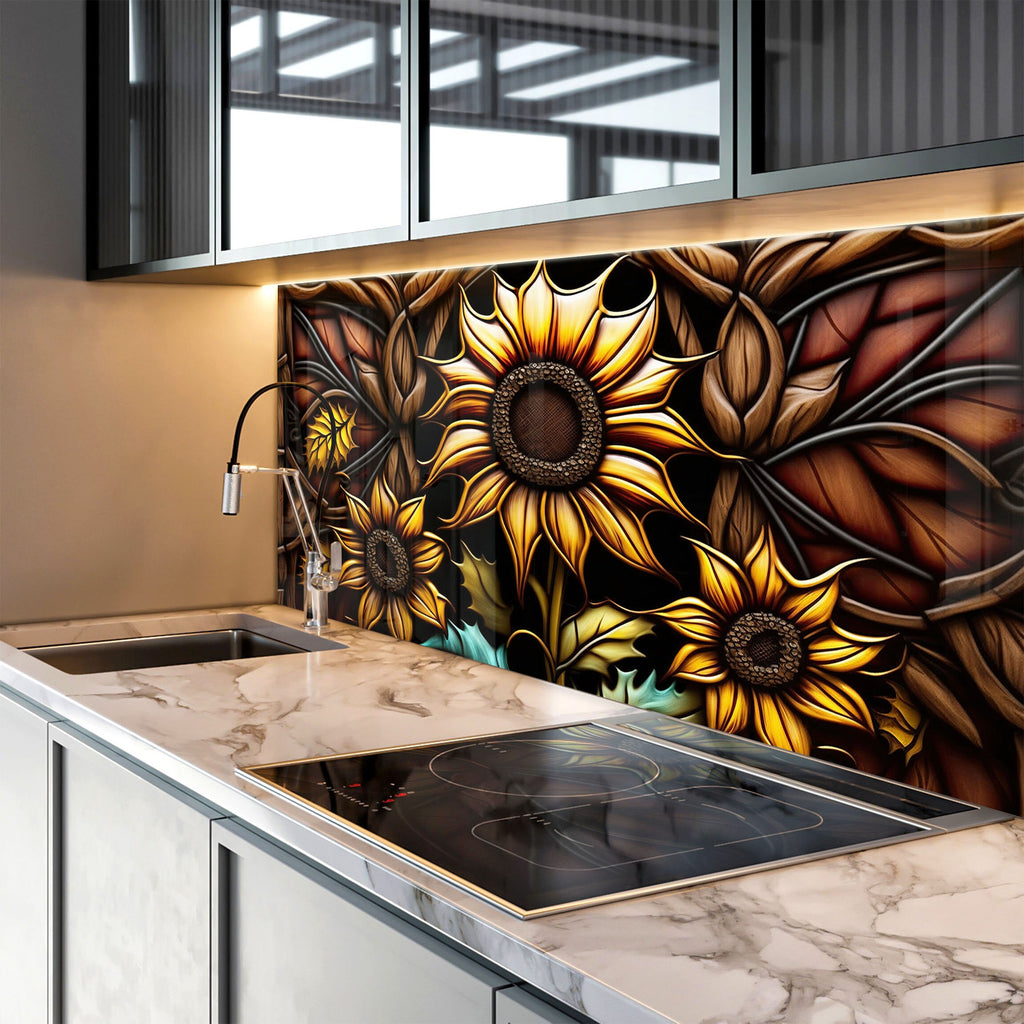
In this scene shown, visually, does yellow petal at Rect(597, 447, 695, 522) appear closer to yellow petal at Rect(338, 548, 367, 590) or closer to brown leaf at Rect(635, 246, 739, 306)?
brown leaf at Rect(635, 246, 739, 306)

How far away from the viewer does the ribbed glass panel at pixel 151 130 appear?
2.43 m

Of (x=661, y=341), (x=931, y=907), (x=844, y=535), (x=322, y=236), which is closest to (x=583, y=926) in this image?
(x=931, y=907)

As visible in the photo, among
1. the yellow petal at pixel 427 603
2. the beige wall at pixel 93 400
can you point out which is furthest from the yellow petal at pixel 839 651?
the beige wall at pixel 93 400

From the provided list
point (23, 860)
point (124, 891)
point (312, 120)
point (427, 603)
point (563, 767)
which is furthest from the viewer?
point (427, 603)

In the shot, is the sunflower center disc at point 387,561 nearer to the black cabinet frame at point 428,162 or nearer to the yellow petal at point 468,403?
the yellow petal at point 468,403

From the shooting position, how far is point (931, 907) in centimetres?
119

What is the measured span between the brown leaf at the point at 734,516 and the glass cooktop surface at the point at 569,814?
12.2 inches

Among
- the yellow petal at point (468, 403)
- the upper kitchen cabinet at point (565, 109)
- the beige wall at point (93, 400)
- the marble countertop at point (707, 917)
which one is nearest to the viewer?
the marble countertop at point (707, 917)

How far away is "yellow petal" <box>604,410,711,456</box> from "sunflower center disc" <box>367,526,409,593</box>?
2.34 ft

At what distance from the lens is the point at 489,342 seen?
2.34 metres

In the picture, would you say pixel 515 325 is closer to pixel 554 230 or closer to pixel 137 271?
pixel 554 230

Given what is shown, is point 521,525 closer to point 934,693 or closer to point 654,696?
point 654,696

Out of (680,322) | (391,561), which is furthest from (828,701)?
(391,561)

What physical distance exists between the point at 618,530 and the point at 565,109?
72 cm
